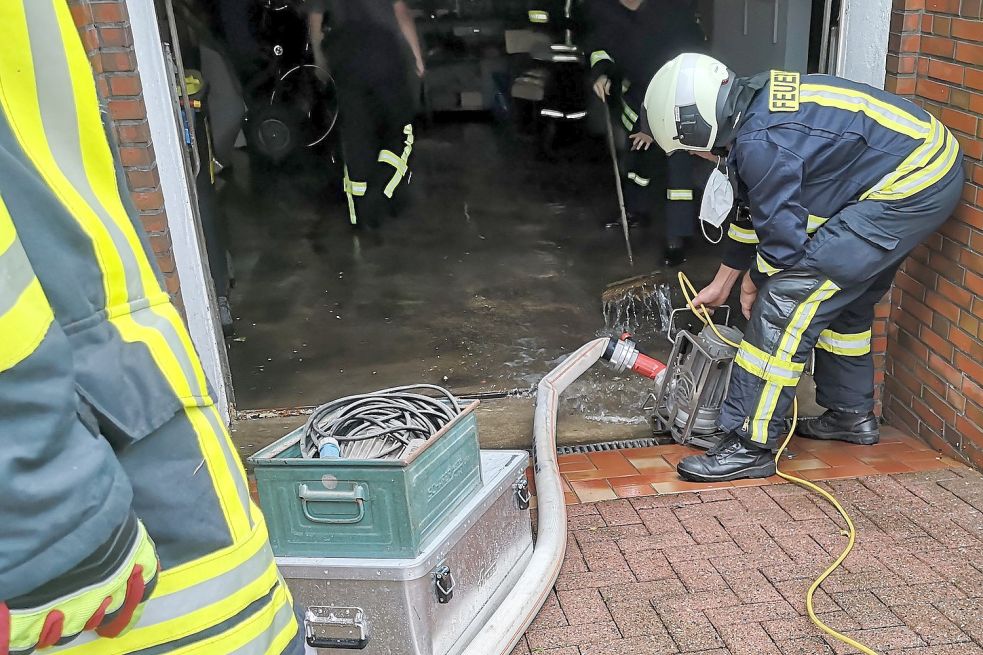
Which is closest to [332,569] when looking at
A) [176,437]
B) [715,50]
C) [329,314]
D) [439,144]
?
[176,437]

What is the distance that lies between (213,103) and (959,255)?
607cm

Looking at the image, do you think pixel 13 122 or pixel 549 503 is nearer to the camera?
pixel 13 122

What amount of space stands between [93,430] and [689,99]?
285cm

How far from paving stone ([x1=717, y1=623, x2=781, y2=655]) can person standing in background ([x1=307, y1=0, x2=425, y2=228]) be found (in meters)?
→ 5.37

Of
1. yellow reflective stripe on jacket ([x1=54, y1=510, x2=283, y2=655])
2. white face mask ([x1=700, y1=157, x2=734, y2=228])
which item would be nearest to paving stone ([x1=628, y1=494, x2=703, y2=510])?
white face mask ([x1=700, y1=157, x2=734, y2=228])

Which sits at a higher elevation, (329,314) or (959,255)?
(959,255)

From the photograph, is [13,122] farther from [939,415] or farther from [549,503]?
[939,415]

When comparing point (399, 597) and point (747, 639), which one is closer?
point (399, 597)

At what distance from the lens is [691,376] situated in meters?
4.11

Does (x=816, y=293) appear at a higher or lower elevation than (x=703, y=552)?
higher

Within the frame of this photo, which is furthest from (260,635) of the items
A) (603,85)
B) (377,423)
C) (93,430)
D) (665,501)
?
(603,85)

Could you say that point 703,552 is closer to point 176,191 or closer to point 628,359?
point 628,359

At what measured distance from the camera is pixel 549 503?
339cm

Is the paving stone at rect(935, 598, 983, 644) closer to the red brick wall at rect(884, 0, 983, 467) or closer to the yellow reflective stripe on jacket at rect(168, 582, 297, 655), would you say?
the red brick wall at rect(884, 0, 983, 467)
